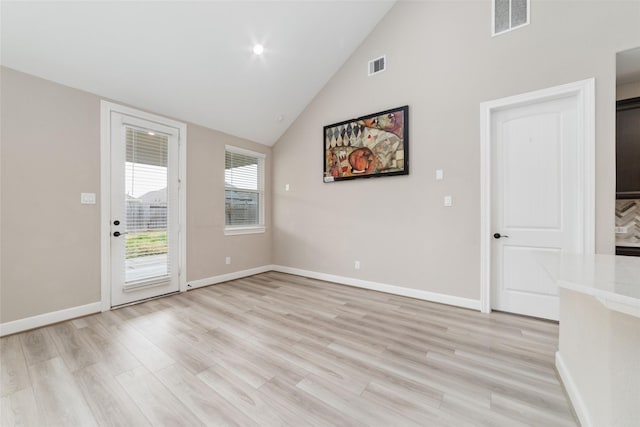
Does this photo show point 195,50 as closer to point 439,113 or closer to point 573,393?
point 439,113

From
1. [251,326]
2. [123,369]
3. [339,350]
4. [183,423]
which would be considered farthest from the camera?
[251,326]

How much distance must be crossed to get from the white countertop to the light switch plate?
13.3 feet

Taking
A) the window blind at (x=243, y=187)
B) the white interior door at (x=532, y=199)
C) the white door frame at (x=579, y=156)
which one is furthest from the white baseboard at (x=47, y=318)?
the white interior door at (x=532, y=199)

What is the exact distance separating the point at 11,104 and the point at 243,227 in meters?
3.01

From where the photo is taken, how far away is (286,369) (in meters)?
1.81

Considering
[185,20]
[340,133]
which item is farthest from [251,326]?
[185,20]

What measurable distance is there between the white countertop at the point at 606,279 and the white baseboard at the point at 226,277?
4057 mm

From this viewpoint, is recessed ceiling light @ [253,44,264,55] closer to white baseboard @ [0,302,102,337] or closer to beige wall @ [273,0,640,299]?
beige wall @ [273,0,640,299]

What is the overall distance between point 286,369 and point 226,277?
2741 millimetres

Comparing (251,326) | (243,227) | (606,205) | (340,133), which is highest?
(340,133)

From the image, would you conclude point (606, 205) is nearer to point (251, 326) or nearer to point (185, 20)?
point (251, 326)

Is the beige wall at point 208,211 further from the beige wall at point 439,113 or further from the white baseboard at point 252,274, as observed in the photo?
the beige wall at point 439,113

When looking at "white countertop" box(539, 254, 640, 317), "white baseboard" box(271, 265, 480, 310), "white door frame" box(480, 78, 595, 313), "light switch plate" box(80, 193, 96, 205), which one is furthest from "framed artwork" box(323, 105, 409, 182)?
"light switch plate" box(80, 193, 96, 205)

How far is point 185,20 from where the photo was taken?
266 centimetres
